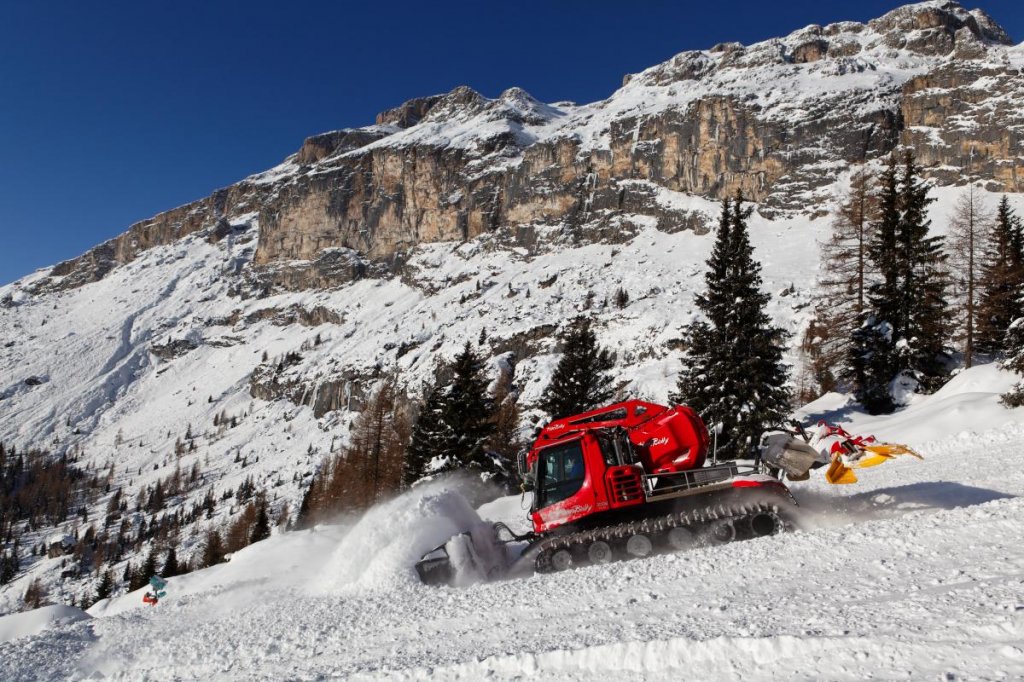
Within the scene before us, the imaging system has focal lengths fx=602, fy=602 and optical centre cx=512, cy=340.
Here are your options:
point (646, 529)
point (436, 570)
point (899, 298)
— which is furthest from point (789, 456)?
point (899, 298)

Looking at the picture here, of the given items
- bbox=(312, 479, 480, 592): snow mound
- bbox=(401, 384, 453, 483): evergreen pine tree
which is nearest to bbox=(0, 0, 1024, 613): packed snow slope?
bbox=(401, 384, 453, 483): evergreen pine tree

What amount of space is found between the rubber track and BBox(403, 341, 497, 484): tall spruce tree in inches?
677

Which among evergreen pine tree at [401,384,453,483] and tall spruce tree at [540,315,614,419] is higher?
tall spruce tree at [540,315,614,419]

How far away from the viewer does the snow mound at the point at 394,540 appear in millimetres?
9820

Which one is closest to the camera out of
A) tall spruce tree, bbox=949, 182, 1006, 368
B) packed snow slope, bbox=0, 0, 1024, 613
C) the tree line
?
the tree line

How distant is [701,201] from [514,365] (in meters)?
78.0

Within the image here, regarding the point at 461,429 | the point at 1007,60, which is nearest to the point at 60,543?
the point at 461,429

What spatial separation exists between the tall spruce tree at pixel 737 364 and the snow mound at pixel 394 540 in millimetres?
16028

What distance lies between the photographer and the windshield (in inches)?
394

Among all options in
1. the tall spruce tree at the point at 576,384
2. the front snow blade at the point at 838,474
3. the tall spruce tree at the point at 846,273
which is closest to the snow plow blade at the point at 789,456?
the front snow blade at the point at 838,474

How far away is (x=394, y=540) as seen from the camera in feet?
33.9

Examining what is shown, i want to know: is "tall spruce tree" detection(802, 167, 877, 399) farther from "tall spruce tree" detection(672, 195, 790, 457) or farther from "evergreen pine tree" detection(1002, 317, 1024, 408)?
"evergreen pine tree" detection(1002, 317, 1024, 408)

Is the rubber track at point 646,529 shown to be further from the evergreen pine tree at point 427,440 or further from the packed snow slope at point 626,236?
the packed snow slope at point 626,236

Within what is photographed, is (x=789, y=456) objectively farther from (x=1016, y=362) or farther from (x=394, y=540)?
(x=1016, y=362)
